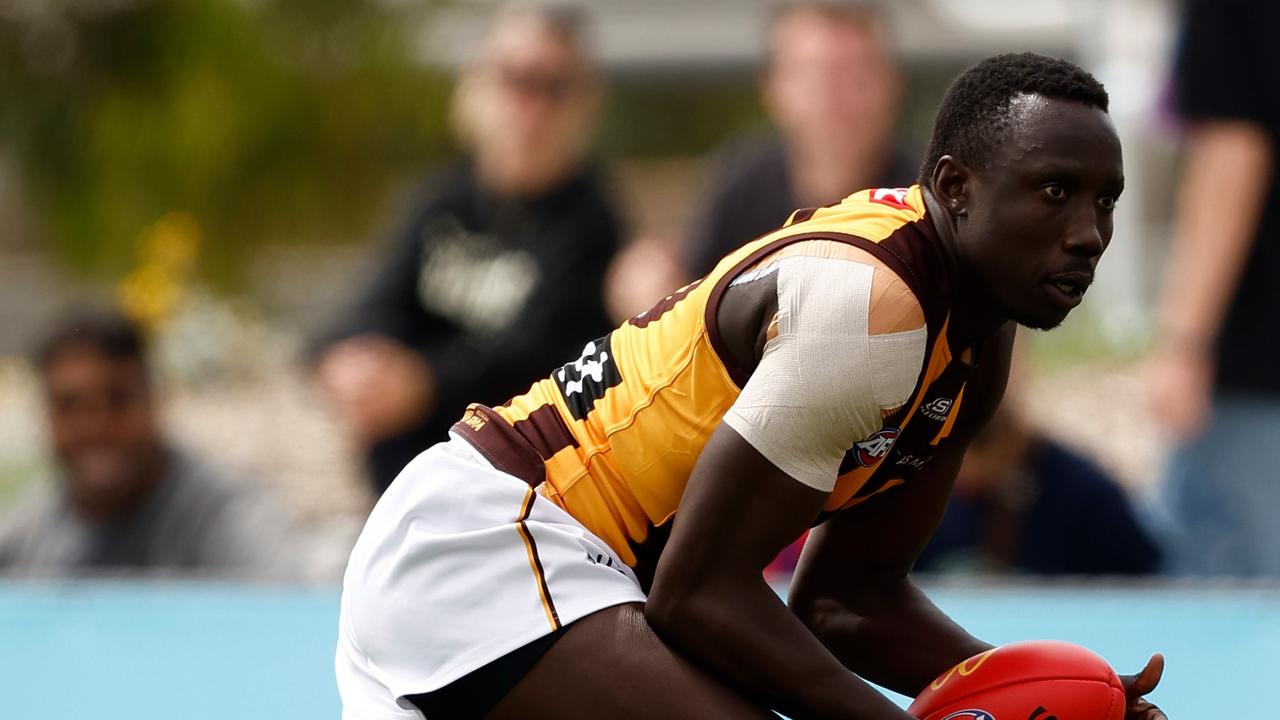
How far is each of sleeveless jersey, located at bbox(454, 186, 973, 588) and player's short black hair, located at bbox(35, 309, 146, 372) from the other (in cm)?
279

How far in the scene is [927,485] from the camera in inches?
82.2

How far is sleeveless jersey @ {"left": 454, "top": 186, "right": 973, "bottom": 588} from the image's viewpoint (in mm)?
1797

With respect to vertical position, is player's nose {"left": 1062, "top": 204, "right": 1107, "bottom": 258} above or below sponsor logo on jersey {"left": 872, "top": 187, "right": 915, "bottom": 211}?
below

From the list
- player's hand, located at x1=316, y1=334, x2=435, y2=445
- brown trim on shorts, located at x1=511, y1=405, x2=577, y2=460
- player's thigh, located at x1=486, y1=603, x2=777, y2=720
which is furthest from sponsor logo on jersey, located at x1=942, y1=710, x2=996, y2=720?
player's hand, located at x1=316, y1=334, x2=435, y2=445

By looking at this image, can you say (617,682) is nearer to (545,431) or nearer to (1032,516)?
(545,431)

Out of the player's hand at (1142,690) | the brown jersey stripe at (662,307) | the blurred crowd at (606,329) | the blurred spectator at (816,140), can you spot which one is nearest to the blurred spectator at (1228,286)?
the blurred crowd at (606,329)

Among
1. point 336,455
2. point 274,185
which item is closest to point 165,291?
point 274,185

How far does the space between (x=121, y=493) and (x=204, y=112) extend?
6966 mm

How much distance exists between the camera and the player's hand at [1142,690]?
6.55 feet

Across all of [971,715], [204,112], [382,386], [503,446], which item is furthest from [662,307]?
[204,112]

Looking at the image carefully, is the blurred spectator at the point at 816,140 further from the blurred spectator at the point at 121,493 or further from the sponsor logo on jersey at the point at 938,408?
the sponsor logo on jersey at the point at 938,408

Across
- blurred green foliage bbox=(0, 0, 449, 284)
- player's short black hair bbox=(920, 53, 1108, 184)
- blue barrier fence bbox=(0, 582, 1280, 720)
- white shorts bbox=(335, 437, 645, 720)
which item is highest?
blurred green foliage bbox=(0, 0, 449, 284)

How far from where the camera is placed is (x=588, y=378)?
197 centimetres

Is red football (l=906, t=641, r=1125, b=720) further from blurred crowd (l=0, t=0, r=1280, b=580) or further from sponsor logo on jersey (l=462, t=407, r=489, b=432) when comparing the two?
blurred crowd (l=0, t=0, r=1280, b=580)
